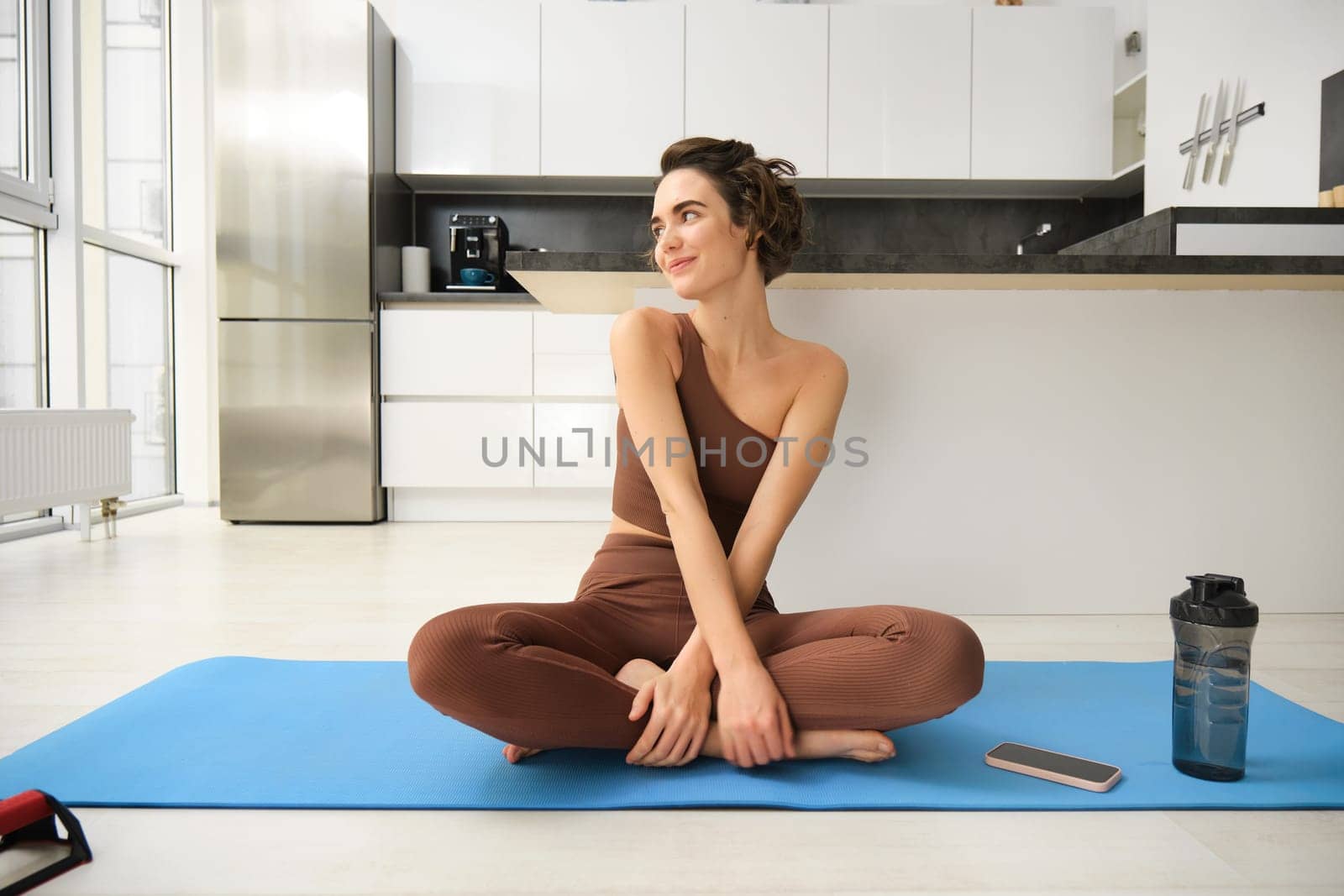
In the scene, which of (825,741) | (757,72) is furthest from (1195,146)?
(825,741)

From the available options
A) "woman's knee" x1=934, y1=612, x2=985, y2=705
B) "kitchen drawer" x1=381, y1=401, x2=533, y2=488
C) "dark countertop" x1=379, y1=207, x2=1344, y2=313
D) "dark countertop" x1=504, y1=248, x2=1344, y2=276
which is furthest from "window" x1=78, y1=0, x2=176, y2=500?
"woman's knee" x1=934, y1=612, x2=985, y2=705

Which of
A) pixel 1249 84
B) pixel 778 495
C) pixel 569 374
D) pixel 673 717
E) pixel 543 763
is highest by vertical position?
pixel 1249 84

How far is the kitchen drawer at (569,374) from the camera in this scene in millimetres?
4102

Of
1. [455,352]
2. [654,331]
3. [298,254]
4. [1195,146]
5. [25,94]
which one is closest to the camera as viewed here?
[654,331]

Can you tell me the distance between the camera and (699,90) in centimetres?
423

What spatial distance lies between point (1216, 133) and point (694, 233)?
9.32 feet

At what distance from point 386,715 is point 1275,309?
2255 mm

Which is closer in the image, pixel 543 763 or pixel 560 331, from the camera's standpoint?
pixel 543 763

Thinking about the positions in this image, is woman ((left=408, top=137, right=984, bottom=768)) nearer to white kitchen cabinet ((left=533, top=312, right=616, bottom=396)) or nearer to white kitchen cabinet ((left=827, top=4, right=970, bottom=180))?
white kitchen cabinet ((left=533, top=312, right=616, bottom=396))

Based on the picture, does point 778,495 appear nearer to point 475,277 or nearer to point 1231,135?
point 1231,135

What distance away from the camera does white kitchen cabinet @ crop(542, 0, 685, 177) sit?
419 centimetres

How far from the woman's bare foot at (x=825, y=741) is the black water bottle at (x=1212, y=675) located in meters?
0.39

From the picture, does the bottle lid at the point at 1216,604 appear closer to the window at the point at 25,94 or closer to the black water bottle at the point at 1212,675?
the black water bottle at the point at 1212,675

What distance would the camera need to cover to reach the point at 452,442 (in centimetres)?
410
